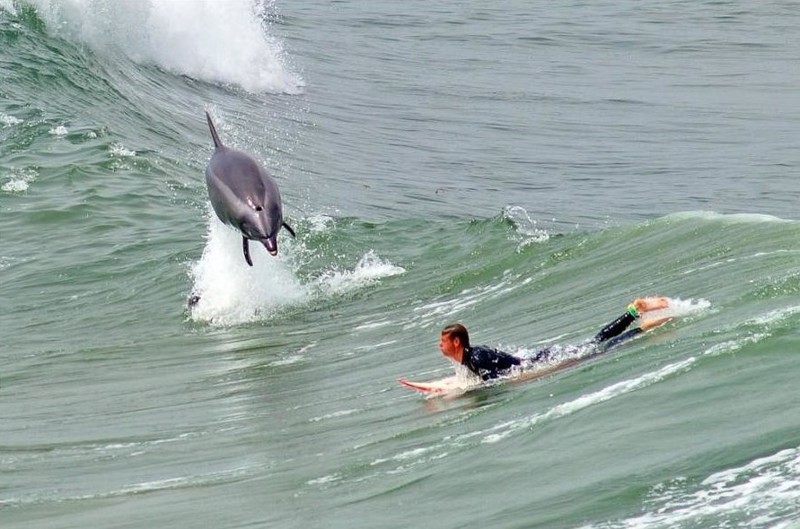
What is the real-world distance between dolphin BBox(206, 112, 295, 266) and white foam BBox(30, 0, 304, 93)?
1960 centimetres

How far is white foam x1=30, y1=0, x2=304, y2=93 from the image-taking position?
3247 cm

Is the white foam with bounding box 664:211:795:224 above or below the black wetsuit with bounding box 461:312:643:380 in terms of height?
above

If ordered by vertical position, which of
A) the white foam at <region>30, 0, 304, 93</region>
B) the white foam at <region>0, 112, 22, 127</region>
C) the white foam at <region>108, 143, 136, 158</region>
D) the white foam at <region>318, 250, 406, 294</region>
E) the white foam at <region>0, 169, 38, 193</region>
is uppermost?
the white foam at <region>30, 0, 304, 93</region>

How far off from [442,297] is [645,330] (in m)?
5.14

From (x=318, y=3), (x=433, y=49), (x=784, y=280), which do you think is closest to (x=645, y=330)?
(x=784, y=280)

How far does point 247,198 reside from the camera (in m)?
12.8

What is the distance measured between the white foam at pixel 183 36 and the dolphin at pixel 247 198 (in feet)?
64.3

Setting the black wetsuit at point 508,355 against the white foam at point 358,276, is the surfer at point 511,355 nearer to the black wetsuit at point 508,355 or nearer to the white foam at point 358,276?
the black wetsuit at point 508,355

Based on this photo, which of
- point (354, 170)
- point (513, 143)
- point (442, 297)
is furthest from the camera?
point (513, 143)

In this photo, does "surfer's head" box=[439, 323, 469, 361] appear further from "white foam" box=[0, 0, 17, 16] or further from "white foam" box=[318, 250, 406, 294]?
"white foam" box=[0, 0, 17, 16]

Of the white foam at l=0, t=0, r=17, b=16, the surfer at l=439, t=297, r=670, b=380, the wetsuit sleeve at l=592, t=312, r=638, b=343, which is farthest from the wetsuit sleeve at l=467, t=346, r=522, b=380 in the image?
the white foam at l=0, t=0, r=17, b=16

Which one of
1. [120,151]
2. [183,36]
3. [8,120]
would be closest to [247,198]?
[120,151]

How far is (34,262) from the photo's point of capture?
19.0m

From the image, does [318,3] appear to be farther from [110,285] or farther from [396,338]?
[396,338]
